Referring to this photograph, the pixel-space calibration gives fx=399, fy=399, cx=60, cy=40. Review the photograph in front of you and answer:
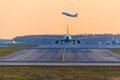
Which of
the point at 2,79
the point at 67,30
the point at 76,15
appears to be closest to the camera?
the point at 2,79

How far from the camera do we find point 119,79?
35.9m

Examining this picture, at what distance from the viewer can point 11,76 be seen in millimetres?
37969

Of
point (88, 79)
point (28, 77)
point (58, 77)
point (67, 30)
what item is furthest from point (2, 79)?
point (67, 30)

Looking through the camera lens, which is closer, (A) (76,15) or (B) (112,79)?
(B) (112,79)

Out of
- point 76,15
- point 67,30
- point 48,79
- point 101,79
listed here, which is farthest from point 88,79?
point 67,30

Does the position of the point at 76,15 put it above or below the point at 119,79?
above

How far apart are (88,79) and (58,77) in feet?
9.99

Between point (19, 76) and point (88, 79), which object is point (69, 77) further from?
point (19, 76)

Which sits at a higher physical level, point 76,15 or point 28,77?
point 76,15

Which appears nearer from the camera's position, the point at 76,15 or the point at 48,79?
the point at 48,79

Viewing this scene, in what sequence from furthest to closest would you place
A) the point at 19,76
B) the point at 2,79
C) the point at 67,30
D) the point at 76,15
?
1. the point at 67,30
2. the point at 76,15
3. the point at 19,76
4. the point at 2,79

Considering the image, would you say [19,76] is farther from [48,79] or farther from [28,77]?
[48,79]

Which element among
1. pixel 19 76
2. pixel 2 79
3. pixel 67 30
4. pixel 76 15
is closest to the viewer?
pixel 2 79

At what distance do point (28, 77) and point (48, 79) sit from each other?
234 cm
